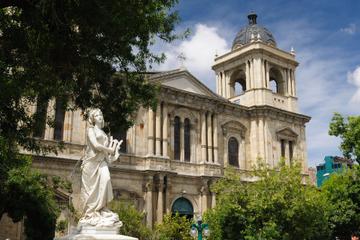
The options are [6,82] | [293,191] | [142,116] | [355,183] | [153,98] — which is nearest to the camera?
[6,82]

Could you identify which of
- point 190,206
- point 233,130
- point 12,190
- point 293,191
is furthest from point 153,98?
point 233,130

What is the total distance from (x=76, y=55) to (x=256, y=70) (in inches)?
1052

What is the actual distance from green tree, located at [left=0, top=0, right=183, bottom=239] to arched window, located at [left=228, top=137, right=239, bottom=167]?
2039 cm

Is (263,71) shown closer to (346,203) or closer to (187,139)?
(187,139)

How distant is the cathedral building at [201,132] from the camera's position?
28.4m

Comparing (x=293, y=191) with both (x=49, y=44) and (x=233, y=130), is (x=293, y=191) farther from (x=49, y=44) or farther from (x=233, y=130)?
(x=49, y=44)

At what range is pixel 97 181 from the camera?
330 inches

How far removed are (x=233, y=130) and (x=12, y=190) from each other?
19.0 meters

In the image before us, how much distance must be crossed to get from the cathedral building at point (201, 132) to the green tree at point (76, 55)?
11.5 meters

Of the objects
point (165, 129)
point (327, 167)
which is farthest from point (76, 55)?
point (327, 167)

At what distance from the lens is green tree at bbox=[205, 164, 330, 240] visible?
22.2 m

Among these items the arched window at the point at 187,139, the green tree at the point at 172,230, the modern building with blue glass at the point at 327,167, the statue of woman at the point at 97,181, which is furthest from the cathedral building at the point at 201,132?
the modern building with blue glass at the point at 327,167

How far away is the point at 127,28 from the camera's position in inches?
466

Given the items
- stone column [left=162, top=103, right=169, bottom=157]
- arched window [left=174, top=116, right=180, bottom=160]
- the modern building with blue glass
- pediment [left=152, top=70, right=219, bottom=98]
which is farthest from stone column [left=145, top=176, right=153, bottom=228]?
the modern building with blue glass
